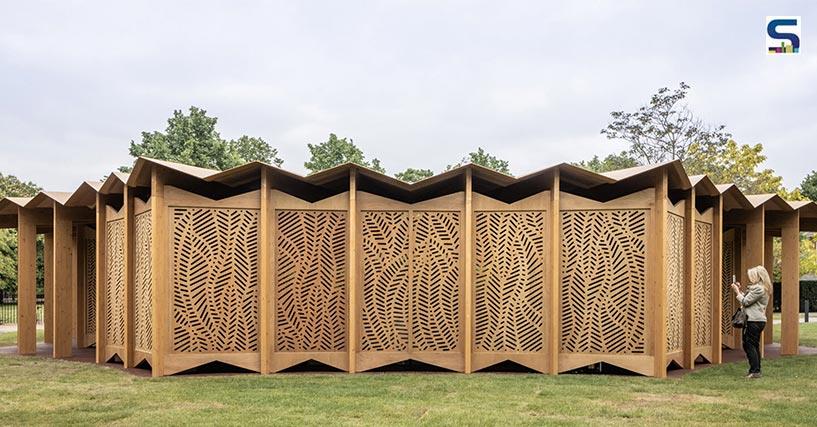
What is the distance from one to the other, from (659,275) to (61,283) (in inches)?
386

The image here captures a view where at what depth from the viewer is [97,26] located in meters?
19.1

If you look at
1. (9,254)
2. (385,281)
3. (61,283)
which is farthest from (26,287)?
(9,254)

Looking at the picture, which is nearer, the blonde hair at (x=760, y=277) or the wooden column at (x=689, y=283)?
the blonde hair at (x=760, y=277)

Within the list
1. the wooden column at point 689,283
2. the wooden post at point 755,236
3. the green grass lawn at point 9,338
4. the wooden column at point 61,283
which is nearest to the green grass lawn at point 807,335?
the wooden post at point 755,236

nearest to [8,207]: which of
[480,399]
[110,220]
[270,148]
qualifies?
[110,220]

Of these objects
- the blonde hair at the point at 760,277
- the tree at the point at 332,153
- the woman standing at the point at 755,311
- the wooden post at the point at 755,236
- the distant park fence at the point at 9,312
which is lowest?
the distant park fence at the point at 9,312

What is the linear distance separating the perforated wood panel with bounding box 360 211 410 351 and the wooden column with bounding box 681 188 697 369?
411 cm

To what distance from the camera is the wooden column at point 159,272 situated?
1078 centimetres

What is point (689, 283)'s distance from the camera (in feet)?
38.9

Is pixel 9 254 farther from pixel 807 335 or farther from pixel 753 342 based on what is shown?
pixel 753 342

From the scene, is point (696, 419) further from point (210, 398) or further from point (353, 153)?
point (353, 153)

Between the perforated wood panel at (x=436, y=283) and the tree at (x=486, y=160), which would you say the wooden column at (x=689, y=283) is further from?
the tree at (x=486, y=160)

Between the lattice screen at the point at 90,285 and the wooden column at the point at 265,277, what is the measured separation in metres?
6.37

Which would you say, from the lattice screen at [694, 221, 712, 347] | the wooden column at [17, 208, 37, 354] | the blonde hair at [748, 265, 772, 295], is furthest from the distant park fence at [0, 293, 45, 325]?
the blonde hair at [748, 265, 772, 295]
